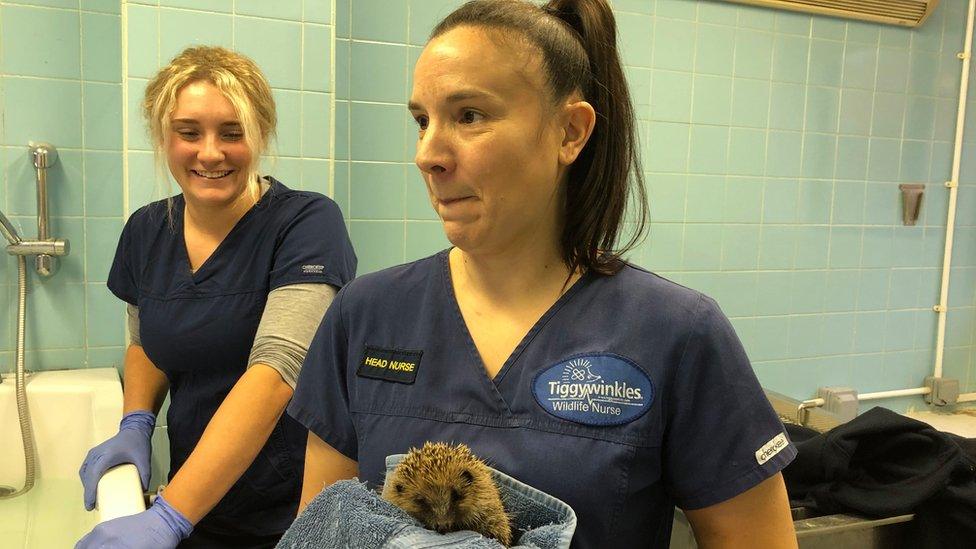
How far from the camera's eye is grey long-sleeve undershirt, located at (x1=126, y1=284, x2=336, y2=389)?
1280mm

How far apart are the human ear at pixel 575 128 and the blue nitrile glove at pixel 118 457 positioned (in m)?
1.08

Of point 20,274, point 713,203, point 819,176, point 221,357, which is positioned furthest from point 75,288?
point 819,176

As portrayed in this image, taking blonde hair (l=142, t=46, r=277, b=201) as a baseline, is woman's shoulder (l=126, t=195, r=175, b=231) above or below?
below

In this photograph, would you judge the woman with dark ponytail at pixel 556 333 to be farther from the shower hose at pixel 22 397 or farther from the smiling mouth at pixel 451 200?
the shower hose at pixel 22 397

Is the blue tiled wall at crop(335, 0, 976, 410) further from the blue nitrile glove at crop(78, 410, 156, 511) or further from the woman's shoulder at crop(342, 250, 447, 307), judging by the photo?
the woman's shoulder at crop(342, 250, 447, 307)

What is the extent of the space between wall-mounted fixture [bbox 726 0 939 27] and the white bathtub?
8.26ft

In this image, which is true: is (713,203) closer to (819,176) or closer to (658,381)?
(819,176)

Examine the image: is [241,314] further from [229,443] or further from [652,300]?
[652,300]

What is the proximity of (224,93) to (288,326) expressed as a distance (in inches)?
17.9

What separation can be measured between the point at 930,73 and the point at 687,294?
280cm

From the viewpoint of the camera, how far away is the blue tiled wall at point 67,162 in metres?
2.04

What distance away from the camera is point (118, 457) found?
1413 millimetres

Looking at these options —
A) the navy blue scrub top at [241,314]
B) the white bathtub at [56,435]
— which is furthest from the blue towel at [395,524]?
the white bathtub at [56,435]

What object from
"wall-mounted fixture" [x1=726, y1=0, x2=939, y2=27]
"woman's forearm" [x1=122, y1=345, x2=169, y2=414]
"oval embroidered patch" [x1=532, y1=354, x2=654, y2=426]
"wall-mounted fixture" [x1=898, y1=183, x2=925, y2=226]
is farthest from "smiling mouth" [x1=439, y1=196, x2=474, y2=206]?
"wall-mounted fixture" [x1=898, y1=183, x2=925, y2=226]
